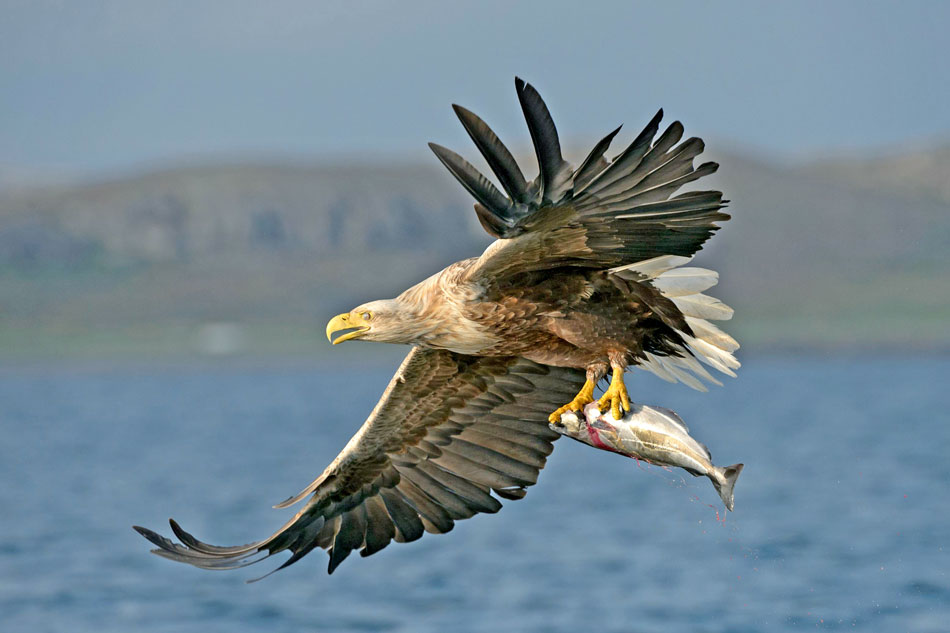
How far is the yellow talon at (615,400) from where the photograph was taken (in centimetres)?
692

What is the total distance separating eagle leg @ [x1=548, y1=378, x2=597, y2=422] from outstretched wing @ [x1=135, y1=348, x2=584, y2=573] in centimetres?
96

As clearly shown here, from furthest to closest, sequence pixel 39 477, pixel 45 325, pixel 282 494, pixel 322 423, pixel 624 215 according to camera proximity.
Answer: pixel 45 325, pixel 322 423, pixel 39 477, pixel 282 494, pixel 624 215

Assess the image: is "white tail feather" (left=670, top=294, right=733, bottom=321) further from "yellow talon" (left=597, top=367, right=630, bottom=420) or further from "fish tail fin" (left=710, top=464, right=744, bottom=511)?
"fish tail fin" (left=710, top=464, right=744, bottom=511)

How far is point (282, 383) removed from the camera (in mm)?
84375

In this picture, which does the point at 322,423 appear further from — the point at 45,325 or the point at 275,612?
the point at 45,325

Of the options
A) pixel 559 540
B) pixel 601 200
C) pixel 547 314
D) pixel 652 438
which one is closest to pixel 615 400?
pixel 652 438

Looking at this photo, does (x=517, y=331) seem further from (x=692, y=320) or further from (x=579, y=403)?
(x=692, y=320)

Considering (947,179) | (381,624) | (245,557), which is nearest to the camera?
(245,557)

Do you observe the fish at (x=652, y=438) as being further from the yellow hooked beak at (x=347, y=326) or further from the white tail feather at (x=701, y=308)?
the yellow hooked beak at (x=347, y=326)

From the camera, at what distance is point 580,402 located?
734 cm

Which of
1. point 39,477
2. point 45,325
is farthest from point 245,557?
point 45,325

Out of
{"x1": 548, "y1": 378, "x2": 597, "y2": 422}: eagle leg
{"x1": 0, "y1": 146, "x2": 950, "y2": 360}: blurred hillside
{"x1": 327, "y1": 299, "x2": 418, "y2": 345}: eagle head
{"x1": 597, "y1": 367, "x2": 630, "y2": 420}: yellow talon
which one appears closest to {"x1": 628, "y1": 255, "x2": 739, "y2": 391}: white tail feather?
{"x1": 548, "y1": 378, "x2": 597, "y2": 422}: eagle leg

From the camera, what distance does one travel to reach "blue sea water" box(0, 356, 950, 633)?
56.5 ft

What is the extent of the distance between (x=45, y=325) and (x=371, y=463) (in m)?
122
